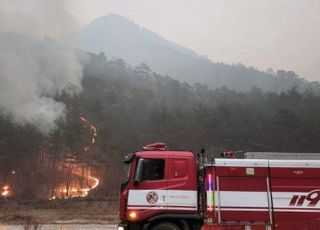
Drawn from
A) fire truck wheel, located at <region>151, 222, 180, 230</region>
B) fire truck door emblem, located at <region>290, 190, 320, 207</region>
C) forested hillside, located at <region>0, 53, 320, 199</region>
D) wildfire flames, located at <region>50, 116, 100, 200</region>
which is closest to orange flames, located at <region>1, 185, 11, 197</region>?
forested hillside, located at <region>0, 53, 320, 199</region>

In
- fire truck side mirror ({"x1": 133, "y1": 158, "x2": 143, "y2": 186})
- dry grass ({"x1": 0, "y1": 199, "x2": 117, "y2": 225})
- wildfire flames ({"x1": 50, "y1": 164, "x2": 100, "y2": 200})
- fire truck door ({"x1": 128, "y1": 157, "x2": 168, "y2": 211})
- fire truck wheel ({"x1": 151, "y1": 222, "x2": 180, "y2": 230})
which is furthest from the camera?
wildfire flames ({"x1": 50, "y1": 164, "x2": 100, "y2": 200})

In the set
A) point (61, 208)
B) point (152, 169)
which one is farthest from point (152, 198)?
point (61, 208)

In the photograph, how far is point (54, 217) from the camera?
32.3 m

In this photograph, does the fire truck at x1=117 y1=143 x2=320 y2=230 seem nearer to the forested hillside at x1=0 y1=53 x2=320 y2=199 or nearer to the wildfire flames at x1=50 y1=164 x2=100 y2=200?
the forested hillside at x1=0 y1=53 x2=320 y2=199

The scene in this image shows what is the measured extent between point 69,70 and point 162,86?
102 feet

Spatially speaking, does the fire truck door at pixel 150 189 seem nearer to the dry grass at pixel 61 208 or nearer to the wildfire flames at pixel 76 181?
the dry grass at pixel 61 208

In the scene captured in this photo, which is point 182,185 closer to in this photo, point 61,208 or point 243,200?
point 243,200

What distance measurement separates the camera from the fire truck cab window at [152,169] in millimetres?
11828

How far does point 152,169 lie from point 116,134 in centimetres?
5071

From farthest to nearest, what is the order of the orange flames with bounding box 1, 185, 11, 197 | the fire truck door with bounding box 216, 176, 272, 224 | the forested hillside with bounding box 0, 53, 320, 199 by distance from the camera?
1. the forested hillside with bounding box 0, 53, 320, 199
2. the orange flames with bounding box 1, 185, 11, 197
3. the fire truck door with bounding box 216, 176, 272, 224

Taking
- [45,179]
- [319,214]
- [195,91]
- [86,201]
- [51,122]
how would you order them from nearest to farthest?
[319,214] → [86,201] → [45,179] → [51,122] → [195,91]

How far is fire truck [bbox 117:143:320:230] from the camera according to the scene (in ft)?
37.4

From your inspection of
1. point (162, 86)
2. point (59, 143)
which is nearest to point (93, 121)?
point (59, 143)

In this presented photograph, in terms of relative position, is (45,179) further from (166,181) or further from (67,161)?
(166,181)
